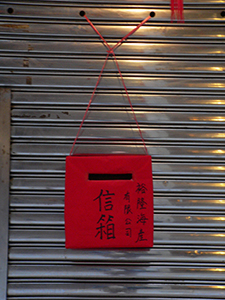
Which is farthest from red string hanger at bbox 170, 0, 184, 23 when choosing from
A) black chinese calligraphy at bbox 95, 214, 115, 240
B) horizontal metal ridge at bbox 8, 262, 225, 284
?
horizontal metal ridge at bbox 8, 262, 225, 284

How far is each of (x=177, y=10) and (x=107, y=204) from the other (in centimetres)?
202

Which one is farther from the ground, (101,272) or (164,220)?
(164,220)

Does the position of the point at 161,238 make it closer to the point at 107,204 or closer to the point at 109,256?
the point at 109,256

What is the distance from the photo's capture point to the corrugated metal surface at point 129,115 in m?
2.19

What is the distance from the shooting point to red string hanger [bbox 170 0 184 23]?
2256 millimetres

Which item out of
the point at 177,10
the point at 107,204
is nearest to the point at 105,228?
the point at 107,204

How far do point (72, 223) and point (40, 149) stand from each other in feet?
2.55

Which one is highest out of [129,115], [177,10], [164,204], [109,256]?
[177,10]

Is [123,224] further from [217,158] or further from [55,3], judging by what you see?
[55,3]

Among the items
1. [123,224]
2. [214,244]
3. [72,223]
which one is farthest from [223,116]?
[72,223]

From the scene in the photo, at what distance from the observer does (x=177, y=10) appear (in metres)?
2.26

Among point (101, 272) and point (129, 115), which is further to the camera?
point (129, 115)

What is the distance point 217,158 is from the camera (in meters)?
2.27

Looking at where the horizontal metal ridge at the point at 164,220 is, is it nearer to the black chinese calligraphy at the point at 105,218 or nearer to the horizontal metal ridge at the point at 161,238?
the horizontal metal ridge at the point at 161,238
